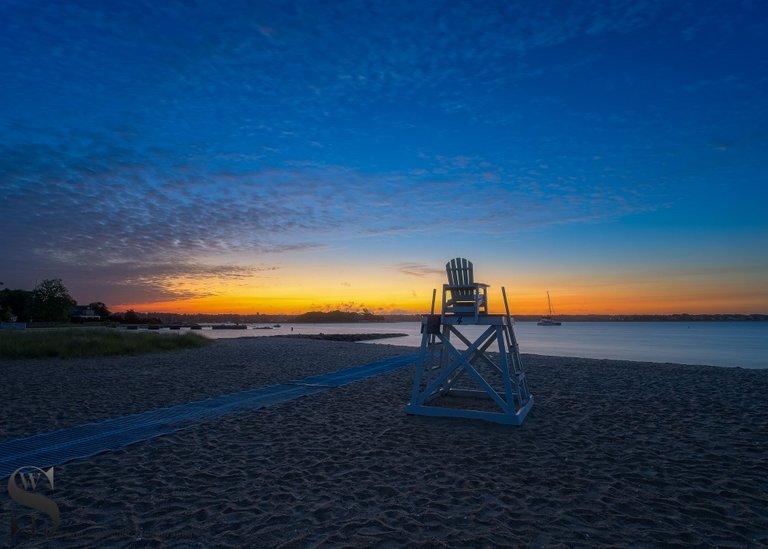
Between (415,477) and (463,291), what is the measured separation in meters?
3.83

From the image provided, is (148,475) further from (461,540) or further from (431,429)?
(431,429)

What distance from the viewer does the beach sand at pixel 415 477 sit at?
373 centimetres

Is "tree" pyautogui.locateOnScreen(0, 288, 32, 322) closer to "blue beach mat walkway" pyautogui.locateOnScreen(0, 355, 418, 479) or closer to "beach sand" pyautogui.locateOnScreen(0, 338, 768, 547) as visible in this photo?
"beach sand" pyautogui.locateOnScreen(0, 338, 768, 547)

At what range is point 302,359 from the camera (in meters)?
18.4

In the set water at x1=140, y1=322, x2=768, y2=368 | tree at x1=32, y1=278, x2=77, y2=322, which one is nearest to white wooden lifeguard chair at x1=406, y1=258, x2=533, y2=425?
water at x1=140, y1=322, x2=768, y2=368

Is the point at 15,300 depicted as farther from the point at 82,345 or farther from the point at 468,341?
the point at 468,341

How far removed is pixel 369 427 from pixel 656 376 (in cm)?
1085

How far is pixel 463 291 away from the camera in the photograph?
8023 millimetres

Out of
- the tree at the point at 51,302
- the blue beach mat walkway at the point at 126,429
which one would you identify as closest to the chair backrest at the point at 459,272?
the blue beach mat walkway at the point at 126,429

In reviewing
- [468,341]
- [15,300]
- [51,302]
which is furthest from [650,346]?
[15,300]

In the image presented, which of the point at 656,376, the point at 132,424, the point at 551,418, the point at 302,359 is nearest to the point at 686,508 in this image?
the point at 551,418

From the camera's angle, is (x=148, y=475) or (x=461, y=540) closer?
(x=461, y=540)

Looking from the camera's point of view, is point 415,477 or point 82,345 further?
point 82,345

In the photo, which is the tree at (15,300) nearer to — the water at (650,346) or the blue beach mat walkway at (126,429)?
the water at (650,346)
